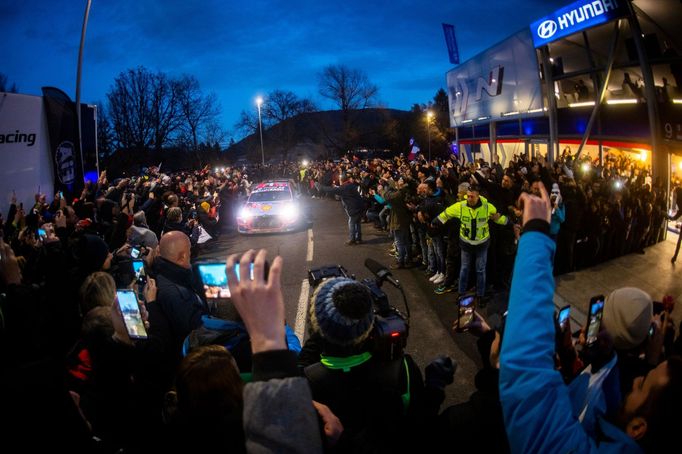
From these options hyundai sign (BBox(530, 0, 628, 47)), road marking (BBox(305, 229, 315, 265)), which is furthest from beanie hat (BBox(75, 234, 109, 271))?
hyundai sign (BBox(530, 0, 628, 47))

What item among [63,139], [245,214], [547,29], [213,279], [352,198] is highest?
[547,29]

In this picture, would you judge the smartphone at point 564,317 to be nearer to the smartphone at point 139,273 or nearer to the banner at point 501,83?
the smartphone at point 139,273

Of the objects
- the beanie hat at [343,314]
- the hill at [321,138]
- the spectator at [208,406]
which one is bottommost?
the spectator at [208,406]

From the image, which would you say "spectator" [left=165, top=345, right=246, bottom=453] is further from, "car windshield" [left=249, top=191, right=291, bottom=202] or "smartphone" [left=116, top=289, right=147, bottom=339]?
"car windshield" [left=249, top=191, right=291, bottom=202]

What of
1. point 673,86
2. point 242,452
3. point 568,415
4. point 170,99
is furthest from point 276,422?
point 170,99

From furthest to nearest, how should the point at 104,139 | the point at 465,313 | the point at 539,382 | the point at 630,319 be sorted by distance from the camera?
the point at 104,139, the point at 630,319, the point at 465,313, the point at 539,382

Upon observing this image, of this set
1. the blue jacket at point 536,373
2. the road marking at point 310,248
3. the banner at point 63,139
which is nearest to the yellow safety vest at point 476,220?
the road marking at point 310,248

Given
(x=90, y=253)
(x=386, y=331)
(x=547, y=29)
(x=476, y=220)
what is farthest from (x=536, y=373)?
(x=547, y=29)

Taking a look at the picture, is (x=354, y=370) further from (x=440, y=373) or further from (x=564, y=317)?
(x=564, y=317)

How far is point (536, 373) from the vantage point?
1.29 m

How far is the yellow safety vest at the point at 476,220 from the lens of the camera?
22.4ft

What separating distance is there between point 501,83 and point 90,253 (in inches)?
664

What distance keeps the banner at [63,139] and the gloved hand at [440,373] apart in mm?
10903

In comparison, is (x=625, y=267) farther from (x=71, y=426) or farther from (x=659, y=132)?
(x=71, y=426)
